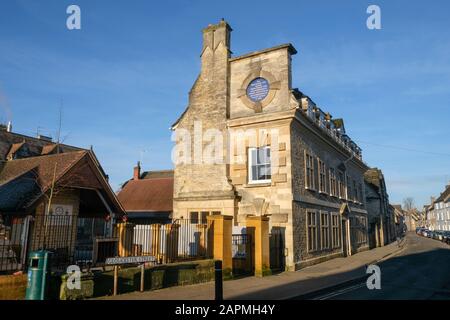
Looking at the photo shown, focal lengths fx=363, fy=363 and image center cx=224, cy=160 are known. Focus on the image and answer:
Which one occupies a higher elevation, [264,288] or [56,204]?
[56,204]

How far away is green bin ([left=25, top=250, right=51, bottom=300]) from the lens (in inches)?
301

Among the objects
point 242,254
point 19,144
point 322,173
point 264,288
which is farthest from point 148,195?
point 264,288

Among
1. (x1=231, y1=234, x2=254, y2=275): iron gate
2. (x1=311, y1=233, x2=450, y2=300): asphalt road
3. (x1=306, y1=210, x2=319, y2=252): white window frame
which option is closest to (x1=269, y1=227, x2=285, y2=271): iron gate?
(x1=231, y1=234, x2=254, y2=275): iron gate

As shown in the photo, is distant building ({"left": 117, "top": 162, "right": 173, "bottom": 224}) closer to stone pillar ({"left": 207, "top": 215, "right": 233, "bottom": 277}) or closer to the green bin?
stone pillar ({"left": 207, "top": 215, "right": 233, "bottom": 277})

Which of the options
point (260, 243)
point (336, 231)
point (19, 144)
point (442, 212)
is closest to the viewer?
point (260, 243)

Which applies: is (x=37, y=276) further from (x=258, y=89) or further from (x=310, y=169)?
(x=310, y=169)

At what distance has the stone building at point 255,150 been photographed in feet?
56.7

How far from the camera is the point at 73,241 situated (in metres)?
14.8

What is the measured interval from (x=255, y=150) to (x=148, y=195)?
16.2 metres

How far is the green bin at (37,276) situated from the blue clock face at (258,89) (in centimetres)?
1338

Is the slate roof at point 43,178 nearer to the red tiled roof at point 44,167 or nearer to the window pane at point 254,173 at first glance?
the red tiled roof at point 44,167

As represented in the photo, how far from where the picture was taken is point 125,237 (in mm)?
12570

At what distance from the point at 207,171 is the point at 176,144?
290cm
